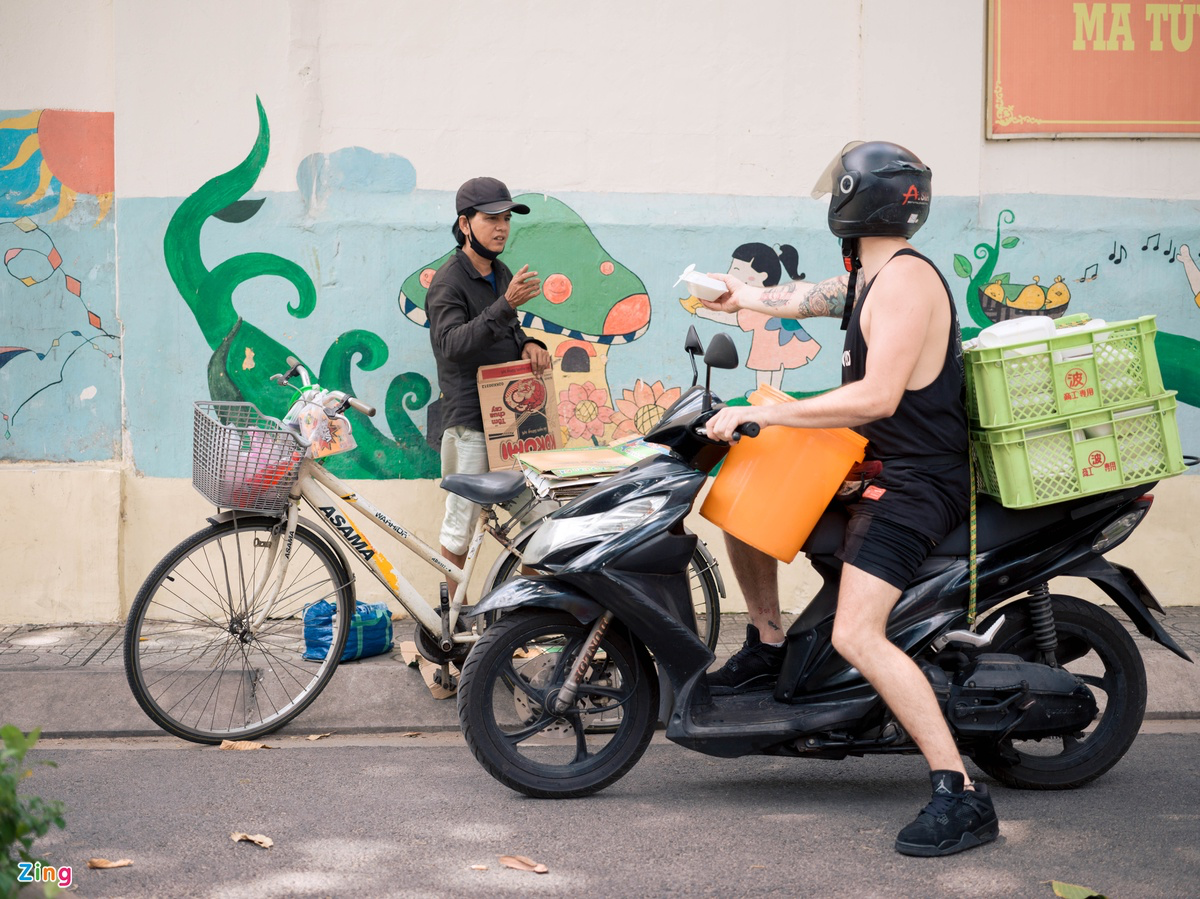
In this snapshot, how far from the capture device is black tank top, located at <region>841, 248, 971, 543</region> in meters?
3.69

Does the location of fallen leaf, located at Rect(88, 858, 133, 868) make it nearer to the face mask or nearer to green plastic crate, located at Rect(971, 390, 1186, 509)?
green plastic crate, located at Rect(971, 390, 1186, 509)

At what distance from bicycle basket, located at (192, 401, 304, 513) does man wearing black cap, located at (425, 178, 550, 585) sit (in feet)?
3.11

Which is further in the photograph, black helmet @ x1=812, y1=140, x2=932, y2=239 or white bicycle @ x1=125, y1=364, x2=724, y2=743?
white bicycle @ x1=125, y1=364, x2=724, y2=743

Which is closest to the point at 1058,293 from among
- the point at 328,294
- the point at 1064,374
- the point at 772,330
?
the point at 772,330

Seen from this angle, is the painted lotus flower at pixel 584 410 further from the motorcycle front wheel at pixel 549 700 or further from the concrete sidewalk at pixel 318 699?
the motorcycle front wheel at pixel 549 700

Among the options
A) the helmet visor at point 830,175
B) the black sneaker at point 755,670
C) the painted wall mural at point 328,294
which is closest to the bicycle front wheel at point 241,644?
the painted wall mural at point 328,294

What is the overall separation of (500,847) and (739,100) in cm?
438

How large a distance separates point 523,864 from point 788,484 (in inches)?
55.6

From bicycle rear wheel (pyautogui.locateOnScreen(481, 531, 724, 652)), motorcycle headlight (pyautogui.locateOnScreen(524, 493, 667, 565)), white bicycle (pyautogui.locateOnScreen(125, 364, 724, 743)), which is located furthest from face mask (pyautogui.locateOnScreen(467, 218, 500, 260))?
motorcycle headlight (pyautogui.locateOnScreen(524, 493, 667, 565))

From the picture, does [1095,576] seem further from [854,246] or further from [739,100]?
[739,100]

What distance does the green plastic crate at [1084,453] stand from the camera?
144 inches

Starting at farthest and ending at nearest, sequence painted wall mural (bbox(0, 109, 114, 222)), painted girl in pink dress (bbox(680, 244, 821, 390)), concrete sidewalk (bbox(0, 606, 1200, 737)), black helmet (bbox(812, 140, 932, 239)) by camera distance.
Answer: painted girl in pink dress (bbox(680, 244, 821, 390))
painted wall mural (bbox(0, 109, 114, 222))
concrete sidewalk (bbox(0, 606, 1200, 737))
black helmet (bbox(812, 140, 932, 239))

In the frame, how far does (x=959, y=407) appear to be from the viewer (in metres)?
3.76

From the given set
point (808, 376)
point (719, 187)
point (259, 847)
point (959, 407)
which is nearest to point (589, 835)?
point (259, 847)
